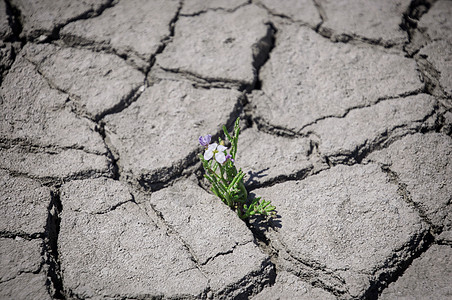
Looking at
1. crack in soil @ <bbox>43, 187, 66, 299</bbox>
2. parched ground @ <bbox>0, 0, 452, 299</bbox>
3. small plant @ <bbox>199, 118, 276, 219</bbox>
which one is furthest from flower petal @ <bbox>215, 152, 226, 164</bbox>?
crack in soil @ <bbox>43, 187, 66, 299</bbox>

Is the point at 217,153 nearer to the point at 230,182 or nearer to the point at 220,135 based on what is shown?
the point at 230,182

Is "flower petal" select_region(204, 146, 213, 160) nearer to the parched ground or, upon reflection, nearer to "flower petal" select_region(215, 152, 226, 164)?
"flower petal" select_region(215, 152, 226, 164)

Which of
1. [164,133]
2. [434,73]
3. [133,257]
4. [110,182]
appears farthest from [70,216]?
[434,73]

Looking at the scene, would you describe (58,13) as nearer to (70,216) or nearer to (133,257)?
(70,216)

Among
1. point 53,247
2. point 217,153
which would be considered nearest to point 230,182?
point 217,153

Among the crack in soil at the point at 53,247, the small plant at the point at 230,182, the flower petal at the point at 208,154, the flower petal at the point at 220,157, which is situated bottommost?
the crack in soil at the point at 53,247

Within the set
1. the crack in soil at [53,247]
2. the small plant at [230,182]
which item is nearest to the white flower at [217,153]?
the small plant at [230,182]

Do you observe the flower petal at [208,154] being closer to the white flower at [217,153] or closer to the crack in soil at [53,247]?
the white flower at [217,153]
